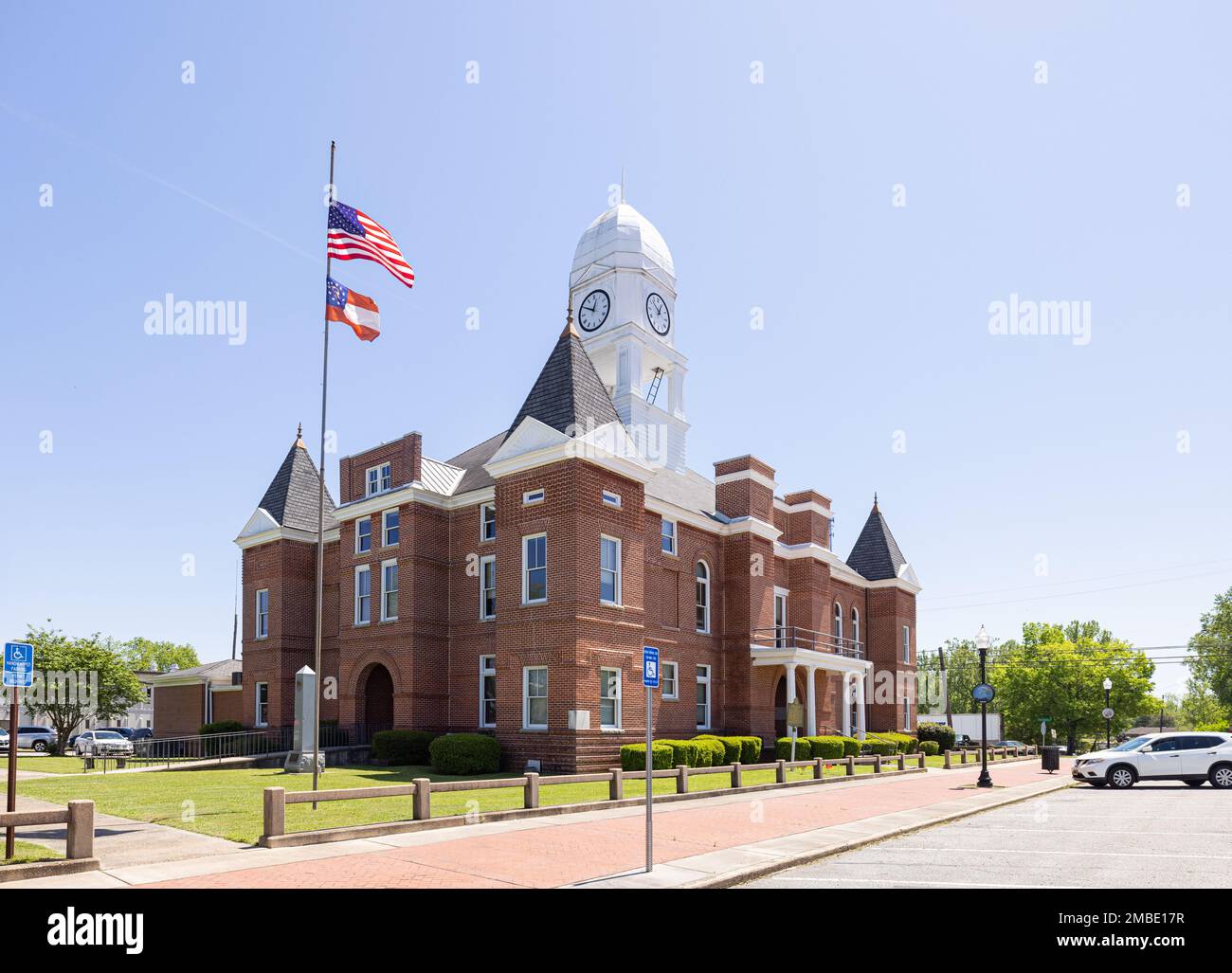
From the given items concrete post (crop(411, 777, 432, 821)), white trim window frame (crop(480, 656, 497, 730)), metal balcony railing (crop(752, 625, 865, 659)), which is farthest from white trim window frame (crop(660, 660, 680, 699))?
concrete post (crop(411, 777, 432, 821))

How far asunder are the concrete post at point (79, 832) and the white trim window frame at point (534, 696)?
1673 cm

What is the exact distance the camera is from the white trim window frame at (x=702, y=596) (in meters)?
35.5

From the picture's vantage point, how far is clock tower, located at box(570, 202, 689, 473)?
4200 cm

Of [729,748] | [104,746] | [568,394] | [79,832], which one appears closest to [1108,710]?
[729,748]

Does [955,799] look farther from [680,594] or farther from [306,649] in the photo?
[306,649]

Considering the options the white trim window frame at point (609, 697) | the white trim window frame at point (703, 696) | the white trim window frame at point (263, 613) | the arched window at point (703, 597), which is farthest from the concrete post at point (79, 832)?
the white trim window frame at point (263, 613)

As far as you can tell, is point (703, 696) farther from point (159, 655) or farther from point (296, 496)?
point (159, 655)

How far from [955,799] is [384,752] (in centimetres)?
1739

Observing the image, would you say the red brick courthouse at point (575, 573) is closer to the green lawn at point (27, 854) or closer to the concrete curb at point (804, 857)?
the concrete curb at point (804, 857)

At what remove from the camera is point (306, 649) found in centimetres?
3744

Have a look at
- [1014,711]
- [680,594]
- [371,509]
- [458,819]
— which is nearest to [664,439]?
[680,594]

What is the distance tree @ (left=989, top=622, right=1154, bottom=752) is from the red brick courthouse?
44936mm

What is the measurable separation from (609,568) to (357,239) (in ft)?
41.7

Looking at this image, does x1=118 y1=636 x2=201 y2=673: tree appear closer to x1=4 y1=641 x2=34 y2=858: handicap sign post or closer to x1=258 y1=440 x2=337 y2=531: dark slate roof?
x1=258 y1=440 x2=337 y2=531: dark slate roof
